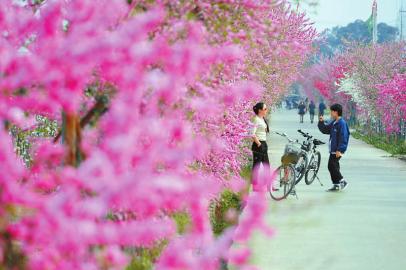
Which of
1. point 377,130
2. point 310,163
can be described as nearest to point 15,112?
point 310,163

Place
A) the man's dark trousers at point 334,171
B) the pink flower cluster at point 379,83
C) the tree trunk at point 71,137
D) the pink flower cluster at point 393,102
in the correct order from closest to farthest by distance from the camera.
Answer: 1. the tree trunk at point 71,137
2. the man's dark trousers at point 334,171
3. the pink flower cluster at point 393,102
4. the pink flower cluster at point 379,83

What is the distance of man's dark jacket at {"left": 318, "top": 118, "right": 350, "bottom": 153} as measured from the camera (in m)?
17.3

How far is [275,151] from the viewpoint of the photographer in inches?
1232

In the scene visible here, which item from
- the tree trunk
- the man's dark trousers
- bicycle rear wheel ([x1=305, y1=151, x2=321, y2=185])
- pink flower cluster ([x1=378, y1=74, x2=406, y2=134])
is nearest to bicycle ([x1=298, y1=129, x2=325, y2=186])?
bicycle rear wheel ([x1=305, y1=151, x2=321, y2=185])

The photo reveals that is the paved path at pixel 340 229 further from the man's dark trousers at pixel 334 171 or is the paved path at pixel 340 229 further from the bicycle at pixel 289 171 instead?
the man's dark trousers at pixel 334 171

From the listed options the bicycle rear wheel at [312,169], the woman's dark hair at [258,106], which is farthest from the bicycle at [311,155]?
the woman's dark hair at [258,106]

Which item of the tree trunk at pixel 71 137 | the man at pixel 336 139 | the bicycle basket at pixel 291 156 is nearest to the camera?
the tree trunk at pixel 71 137

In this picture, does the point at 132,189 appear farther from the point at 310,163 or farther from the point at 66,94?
the point at 310,163

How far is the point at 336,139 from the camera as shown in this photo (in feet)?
57.8

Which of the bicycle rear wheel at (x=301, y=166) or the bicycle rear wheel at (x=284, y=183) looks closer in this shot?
the bicycle rear wheel at (x=284, y=183)

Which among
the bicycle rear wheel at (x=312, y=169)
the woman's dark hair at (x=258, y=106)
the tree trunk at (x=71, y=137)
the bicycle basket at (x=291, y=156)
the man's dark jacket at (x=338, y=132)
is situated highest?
the tree trunk at (x=71, y=137)

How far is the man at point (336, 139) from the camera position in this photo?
17312mm

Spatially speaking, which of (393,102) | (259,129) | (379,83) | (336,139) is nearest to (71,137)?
(259,129)

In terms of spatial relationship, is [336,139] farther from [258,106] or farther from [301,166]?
[258,106]
